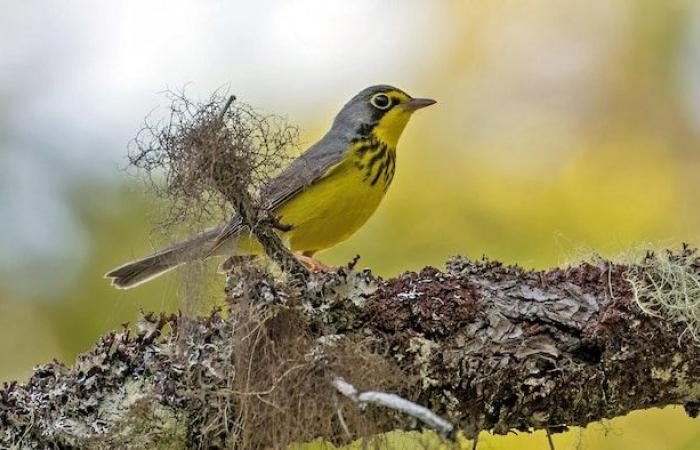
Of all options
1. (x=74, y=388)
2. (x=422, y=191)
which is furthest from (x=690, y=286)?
(x=422, y=191)

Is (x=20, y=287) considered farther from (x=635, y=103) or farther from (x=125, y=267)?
(x=635, y=103)

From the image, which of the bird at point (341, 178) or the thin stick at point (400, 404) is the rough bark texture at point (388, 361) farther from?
the bird at point (341, 178)

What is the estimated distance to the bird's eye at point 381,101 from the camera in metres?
4.97

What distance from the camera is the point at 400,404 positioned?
1885mm

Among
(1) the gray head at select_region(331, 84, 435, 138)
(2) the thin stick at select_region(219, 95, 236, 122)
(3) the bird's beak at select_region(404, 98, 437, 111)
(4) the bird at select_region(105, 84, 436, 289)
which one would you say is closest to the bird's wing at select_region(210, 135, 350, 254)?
(4) the bird at select_region(105, 84, 436, 289)

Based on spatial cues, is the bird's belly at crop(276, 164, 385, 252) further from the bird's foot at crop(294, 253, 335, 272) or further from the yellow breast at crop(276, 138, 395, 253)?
the bird's foot at crop(294, 253, 335, 272)

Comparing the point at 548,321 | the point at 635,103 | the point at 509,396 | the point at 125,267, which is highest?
the point at 635,103

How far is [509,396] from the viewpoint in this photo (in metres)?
2.55

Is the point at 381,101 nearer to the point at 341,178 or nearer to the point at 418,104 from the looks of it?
the point at 418,104

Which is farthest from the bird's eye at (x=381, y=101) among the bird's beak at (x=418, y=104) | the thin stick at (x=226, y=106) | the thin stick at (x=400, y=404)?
the thin stick at (x=400, y=404)

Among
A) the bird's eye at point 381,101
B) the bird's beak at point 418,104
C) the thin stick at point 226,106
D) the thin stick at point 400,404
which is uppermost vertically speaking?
the bird's eye at point 381,101

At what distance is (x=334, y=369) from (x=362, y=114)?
274 centimetres

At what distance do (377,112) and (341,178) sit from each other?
604 mm

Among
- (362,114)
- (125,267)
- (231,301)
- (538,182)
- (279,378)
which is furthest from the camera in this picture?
(362,114)
